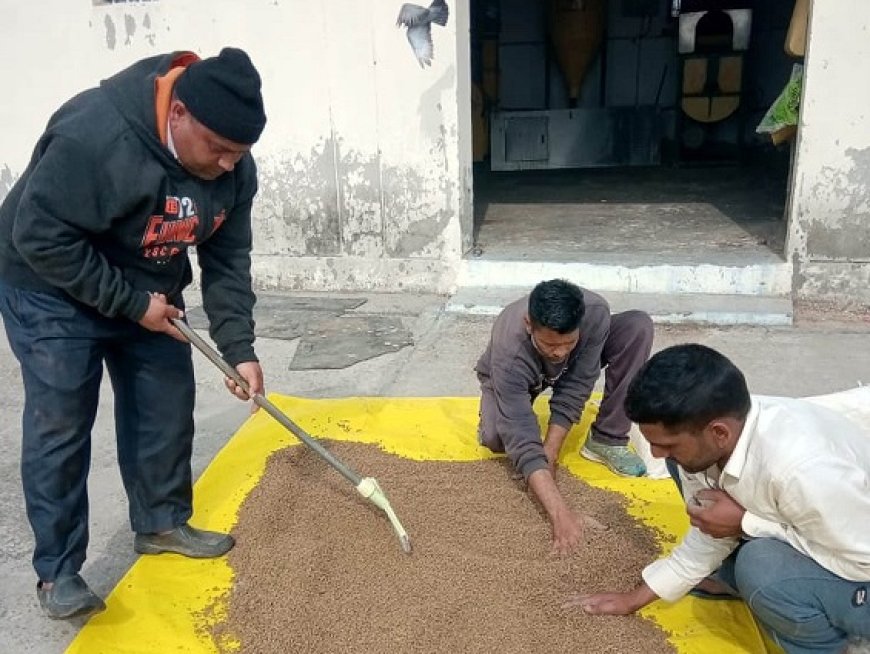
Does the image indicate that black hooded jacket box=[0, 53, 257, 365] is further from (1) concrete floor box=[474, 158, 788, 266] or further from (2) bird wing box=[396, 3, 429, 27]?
(1) concrete floor box=[474, 158, 788, 266]

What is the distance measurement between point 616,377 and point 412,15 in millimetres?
2584

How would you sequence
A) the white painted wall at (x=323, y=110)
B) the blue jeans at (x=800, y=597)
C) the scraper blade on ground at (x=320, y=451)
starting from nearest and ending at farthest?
1. the blue jeans at (x=800, y=597)
2. the scraper blade on ground at (x=320, y=451)
3. the white painted wall at (x=323, y=110)

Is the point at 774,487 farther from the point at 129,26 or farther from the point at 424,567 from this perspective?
the point at 129,26

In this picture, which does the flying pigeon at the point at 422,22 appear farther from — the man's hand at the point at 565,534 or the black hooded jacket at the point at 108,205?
the man's hand at the point at 565,534

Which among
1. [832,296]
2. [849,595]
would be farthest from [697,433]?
[832,296]

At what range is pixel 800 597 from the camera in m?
1.66

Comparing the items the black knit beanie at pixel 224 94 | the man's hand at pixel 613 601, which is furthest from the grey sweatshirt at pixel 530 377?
the black knit beanie at pixel 224 94

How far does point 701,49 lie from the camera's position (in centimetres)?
837

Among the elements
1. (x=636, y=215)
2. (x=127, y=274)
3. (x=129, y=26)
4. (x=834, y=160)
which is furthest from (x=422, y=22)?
(x=127, y=274)

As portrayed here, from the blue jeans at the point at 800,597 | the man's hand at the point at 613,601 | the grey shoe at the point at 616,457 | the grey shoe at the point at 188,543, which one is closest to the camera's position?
the blue jeans at the point at 800,597

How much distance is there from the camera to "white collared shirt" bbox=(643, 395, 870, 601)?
4.99 ft

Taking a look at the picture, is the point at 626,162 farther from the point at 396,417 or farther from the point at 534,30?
the point at 396,417

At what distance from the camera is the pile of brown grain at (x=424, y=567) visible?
197 cm

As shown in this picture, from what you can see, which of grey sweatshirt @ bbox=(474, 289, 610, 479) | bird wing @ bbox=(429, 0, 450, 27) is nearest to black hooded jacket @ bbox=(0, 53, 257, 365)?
grey sweatshirt @ bbox=(474, 289, 610, 479)
